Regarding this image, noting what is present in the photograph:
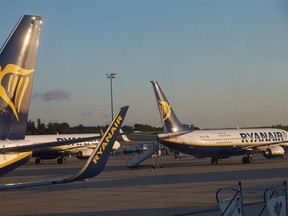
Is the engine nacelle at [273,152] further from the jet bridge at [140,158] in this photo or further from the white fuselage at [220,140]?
the jet bridge at [140,158]

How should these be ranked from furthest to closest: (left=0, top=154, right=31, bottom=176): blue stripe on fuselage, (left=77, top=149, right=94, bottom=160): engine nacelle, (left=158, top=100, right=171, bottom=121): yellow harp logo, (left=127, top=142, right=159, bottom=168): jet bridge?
(left=77, top=149, right=94, bottom=160): engine nacelle
(left=127, top=142, right=159, bottom=168): jet bridge
(left=158, top=100, right=171, bottom=121): yellow harp logo
(left=0, top=154, right=31, bottom=176): blue stripe on fuselage

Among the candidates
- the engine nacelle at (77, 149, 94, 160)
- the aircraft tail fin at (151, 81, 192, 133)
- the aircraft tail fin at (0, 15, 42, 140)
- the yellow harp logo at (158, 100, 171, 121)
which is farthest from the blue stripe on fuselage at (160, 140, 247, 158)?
the aircraft tail fin at (0, 15, 42, 140)

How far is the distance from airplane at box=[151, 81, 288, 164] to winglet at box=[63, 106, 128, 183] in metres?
38.6

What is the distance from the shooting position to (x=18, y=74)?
53.2ft

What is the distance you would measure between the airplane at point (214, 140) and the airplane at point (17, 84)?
120 ft

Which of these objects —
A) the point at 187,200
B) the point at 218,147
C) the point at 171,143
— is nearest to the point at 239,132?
the point at 218,147

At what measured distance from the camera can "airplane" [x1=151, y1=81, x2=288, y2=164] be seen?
5369 centimetres

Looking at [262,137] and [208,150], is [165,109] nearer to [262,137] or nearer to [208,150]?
[208,150]

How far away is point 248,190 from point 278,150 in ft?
101

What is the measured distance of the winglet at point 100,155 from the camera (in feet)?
45.0

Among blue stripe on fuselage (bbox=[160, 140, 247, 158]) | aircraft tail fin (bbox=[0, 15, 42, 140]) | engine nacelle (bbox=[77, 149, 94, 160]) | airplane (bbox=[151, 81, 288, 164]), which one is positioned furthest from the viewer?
engine nacelle (bbox=[77, 149, 94, 160])

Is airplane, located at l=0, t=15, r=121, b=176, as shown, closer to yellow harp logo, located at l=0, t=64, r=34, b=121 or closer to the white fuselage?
yellow harp logo, located at l=0, t=64, r=34, b=121

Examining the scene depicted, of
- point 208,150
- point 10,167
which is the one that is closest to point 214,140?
point 208,150

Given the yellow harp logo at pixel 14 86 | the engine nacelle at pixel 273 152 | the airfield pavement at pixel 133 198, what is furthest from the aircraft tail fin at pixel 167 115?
the yellow harp logo at pixel 14 86
